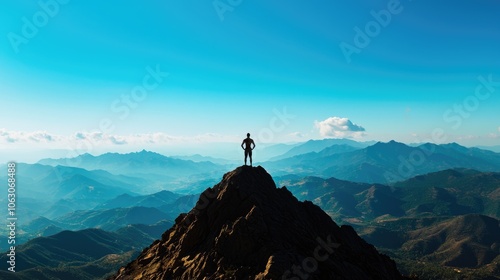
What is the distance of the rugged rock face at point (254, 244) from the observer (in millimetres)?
49094

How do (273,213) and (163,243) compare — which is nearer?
(273,213)

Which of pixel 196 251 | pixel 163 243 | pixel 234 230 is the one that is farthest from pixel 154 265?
pixel 234 230

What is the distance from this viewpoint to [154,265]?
65812 mm

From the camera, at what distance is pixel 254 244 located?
51594 millimetres

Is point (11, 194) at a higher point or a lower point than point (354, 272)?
higher

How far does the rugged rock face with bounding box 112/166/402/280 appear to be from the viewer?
49.1 meters

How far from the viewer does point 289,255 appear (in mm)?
48250

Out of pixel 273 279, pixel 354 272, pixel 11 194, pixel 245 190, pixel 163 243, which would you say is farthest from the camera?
pixel 11 194

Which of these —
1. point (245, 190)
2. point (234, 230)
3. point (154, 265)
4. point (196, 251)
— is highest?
point (245, 190)

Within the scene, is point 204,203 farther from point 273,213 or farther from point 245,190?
point 273,213

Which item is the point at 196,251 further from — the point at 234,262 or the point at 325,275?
the point at 325,275

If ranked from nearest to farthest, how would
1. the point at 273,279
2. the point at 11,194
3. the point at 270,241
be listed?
the point at 273,279, the point at 270,241, the point at 11,194

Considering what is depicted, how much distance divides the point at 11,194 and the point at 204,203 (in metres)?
94.2

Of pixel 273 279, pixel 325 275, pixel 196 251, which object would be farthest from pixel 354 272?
pixel 196 251
